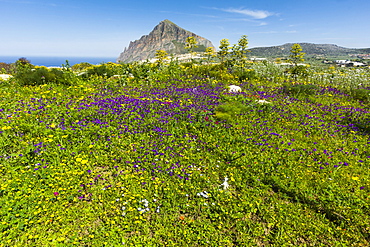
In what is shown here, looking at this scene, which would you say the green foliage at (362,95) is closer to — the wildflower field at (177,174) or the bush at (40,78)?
the wildflower field at (177,174)

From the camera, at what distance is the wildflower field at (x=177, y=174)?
3.72 metres

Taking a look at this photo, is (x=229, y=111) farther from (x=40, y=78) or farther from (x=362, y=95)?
(x=40, y=78)

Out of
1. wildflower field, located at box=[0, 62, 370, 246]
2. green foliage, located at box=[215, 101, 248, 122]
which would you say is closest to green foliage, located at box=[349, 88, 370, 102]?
wildflower field, located at box=[0, 62, 370, 246]

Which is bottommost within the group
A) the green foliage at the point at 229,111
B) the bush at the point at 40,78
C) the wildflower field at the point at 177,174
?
the wildflower field at the point at 177,174

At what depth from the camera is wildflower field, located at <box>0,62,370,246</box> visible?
372 cm

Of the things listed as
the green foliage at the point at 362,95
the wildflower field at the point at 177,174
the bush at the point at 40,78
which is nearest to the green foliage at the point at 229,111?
the wildflower field at the point at 177,174

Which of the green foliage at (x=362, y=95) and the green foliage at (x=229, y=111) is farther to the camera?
the green foliage at (x=362, y=95)

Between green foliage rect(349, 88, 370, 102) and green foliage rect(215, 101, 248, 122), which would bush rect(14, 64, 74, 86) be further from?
green foliage rect(349, 88, 370, 102)

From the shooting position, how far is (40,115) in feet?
23.6

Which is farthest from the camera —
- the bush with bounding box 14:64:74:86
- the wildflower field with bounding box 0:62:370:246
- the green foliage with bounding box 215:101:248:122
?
the bush with bounding box 14:64:74:86

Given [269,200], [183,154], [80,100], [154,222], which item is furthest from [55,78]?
[269,200]

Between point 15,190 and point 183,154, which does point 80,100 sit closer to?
point 15,190

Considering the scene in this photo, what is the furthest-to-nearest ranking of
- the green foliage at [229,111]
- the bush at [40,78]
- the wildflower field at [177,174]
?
the bush at [40,78]
the green foliage at [229,111]
the wildflower field at [177,174]

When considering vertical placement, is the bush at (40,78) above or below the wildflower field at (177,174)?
above
